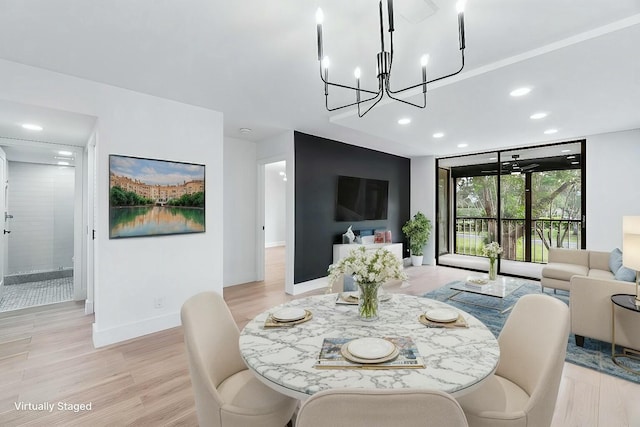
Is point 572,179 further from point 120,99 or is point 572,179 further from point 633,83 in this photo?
point 120,99

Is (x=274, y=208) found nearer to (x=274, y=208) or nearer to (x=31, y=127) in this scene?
(x=274, y=208)

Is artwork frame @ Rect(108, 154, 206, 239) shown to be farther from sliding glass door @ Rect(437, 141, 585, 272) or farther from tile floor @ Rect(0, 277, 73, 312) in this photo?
sliding glass door @ Rect(437, 141, 585, 272)

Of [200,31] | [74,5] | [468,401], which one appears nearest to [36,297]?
[74,5]

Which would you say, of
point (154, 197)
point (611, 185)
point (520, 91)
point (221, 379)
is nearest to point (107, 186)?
point (154, 197)

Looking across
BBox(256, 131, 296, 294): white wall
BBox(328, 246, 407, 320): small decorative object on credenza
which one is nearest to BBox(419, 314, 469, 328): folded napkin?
BBox(328, 246, 407, 320): small decorative object on credenza

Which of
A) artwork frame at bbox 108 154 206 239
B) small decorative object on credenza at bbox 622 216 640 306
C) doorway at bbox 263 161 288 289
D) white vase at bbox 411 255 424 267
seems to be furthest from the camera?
doorway at bbox 263 161 288 289

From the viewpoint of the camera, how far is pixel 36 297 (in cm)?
413

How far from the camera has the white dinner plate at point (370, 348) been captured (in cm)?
112

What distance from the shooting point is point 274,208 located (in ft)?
33.8

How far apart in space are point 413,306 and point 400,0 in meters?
1.78

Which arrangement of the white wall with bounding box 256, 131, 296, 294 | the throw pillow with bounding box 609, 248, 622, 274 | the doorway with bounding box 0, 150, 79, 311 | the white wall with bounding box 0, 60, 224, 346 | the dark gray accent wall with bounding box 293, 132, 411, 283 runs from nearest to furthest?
the white wall with bounding box 0, 60, 224, 346
the throw pillow with bounding box 609, 248, 622, 274
the white wall with bounding box 256, 131, 296, 294
the dark gray accent wall with bounding box 293, 132, 411, 283
the doorway with bounding box 0, 150, 79, 311

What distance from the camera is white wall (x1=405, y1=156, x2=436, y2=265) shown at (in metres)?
6.61

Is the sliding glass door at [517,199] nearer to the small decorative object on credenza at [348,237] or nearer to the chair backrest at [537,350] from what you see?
the small decorative object on credenza at [348,237]

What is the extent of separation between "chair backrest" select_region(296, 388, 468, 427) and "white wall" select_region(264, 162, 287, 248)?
9.33m
